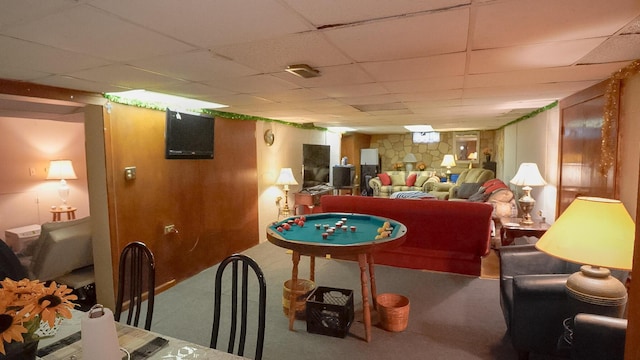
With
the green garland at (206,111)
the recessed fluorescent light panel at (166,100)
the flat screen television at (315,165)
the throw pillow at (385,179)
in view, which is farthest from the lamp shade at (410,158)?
the recessed fluorescent light panel at (166,100)

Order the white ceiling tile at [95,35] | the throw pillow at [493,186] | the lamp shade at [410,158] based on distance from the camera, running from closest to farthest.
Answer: the white ceiling tile at [95,35] < the throw pillow at [493,186] < the lamp shade at [410,158]

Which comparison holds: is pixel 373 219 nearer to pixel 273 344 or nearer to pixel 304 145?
pixel 273 344

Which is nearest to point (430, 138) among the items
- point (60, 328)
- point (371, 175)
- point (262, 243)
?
point (371, 175)

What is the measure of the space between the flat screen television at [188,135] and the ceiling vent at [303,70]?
189cm

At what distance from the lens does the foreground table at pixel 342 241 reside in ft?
8.23

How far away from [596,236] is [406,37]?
53.9 inches

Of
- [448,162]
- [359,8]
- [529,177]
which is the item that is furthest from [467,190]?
[359,8]

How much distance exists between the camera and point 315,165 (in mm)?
6770

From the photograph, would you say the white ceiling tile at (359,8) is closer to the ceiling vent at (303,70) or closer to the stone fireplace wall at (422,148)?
the ceiling vent at (303,70)

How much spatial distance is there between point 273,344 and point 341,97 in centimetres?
241

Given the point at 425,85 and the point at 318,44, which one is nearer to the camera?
the point at 318,44

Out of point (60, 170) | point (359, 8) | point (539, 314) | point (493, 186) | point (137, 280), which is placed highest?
point (359, 8)

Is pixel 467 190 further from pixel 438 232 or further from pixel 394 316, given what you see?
pixel 394 316

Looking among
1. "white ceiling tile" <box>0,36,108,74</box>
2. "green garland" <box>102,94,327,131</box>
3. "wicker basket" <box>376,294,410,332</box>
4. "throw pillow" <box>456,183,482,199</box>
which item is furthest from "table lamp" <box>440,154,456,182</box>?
"white ceiling tile" <box>0,36,108,74</box>
